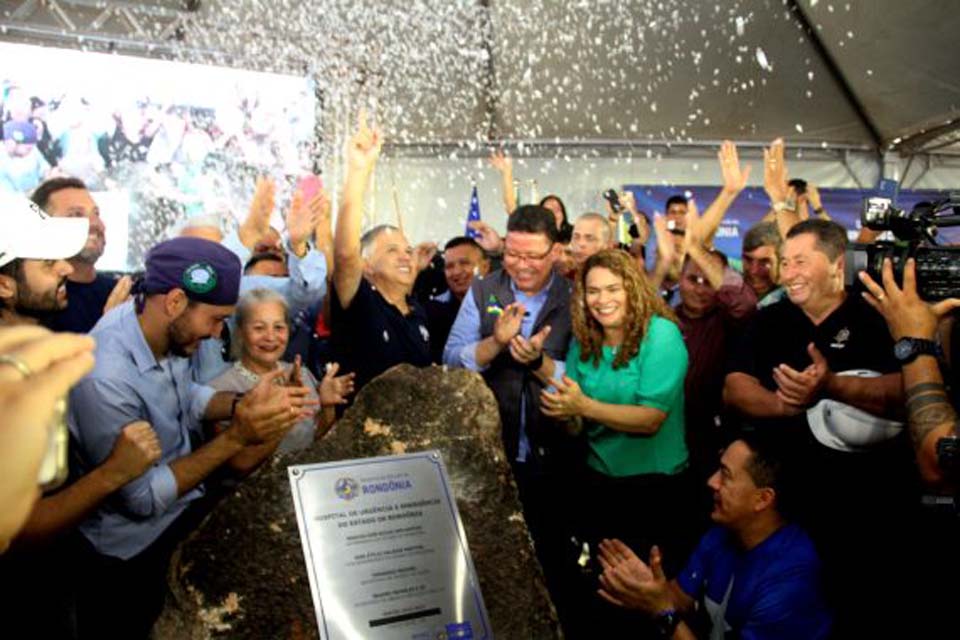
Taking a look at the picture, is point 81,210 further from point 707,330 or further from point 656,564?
point 707,330

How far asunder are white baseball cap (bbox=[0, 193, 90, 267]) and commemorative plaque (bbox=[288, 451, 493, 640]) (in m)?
1.14

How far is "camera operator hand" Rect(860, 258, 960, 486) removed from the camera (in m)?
2.66

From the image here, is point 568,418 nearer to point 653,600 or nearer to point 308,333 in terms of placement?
point 653,600

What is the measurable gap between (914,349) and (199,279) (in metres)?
2.22

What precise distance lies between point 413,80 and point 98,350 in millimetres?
8720

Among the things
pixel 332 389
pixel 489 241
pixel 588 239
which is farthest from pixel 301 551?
pixel 489 241

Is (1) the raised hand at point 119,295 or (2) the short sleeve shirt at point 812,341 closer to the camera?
(2) the short sleeve shirt at point 812,341

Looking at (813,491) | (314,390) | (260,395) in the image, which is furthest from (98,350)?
(813,491)

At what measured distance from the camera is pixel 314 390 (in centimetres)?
376

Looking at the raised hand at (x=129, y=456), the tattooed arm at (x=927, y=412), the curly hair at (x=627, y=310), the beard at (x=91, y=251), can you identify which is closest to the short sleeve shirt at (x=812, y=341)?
the curly hair at (x=627, y=310)

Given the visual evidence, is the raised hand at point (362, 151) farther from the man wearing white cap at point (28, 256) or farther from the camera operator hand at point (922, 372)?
the camera operator hand at point (922, 372)

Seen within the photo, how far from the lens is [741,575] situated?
3.18 m

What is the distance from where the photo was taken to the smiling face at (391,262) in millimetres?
4816

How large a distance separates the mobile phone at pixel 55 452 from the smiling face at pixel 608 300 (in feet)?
10.4
